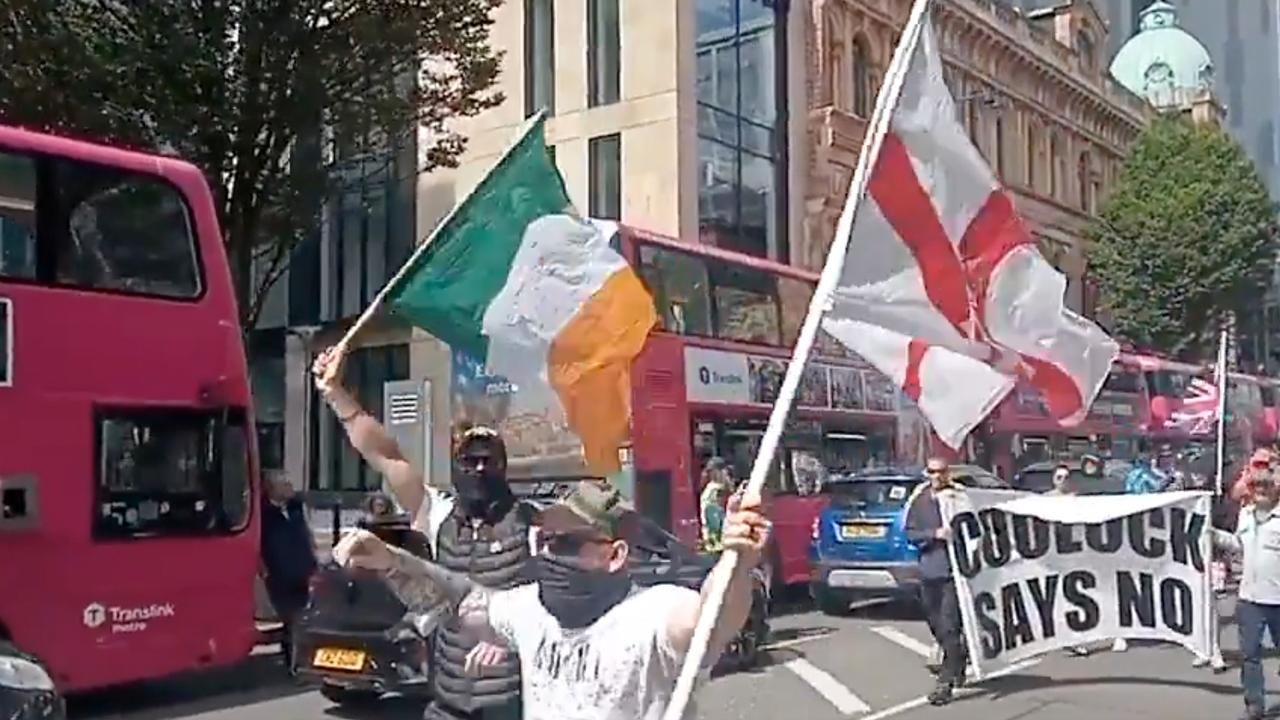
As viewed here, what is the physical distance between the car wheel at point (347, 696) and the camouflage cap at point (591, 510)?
306 inches

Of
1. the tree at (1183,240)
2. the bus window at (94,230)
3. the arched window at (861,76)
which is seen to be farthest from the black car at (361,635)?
the tree at (1183,240)

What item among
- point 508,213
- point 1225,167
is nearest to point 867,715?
point 508,213

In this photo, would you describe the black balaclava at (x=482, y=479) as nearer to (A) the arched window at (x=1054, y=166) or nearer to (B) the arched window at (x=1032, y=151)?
(B) the arched window at (x=1032, y=151)

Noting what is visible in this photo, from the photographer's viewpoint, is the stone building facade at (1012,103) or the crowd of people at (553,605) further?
the stone building facade at (1012,103)

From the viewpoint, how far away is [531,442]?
15.8m

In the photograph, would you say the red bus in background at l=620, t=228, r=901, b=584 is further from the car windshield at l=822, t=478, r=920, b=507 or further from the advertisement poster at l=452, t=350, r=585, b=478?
the advertisement poster at l=452, t=350, r=585, b=478

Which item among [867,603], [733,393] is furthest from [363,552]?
[867,603]

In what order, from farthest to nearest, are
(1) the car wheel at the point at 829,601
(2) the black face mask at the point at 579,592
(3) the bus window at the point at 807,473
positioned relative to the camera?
(3) the bus window at the point at 807,473 < (1) the car wheel at the point at 829,601 < (2) the black face mask at the point at 579,592

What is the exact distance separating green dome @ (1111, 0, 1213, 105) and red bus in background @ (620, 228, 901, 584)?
45.6m

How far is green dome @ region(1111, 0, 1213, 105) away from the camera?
202 feet

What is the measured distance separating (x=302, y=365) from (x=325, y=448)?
1744mm

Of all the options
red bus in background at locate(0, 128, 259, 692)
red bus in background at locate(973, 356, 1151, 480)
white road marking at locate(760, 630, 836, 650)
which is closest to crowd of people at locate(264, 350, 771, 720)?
red bus in background at locate(0, 128, 259, 692)

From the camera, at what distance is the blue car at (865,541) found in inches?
650

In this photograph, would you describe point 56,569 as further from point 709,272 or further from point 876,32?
point 876,32
